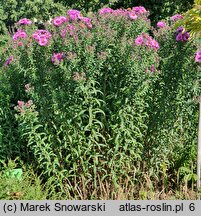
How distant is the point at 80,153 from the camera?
4.29 meters

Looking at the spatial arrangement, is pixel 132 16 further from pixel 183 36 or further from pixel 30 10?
pixel 30 10

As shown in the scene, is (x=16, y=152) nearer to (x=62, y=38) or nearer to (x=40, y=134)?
(x=40, y=134)

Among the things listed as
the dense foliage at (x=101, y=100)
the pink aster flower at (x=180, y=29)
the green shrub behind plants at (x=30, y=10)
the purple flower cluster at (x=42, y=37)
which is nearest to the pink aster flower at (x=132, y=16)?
the dense foliage at (x=101, y=100)

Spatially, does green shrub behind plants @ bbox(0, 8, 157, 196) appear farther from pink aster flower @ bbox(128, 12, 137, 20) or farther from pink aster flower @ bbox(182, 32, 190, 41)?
pink aster flower @ bbox(182, 32, 190, 41)

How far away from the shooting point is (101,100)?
4.24 meters

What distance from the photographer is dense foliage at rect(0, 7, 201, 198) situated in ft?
13.7

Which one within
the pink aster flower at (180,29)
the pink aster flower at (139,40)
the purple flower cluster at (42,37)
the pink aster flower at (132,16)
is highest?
the pink aster flower at (132,16)

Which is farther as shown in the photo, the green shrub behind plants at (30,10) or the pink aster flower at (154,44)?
the green shrub behind plants at (30,10)

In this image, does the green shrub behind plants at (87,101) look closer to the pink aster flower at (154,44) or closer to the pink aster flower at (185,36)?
the pink aster flower at (154,44)

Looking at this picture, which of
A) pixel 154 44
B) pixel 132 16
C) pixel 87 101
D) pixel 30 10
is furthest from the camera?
pixel 30 10

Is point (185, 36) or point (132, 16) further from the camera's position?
point (132, 16)

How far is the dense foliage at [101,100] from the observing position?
13.7 feet

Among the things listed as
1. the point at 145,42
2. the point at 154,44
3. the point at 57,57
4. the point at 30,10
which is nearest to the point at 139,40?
the point at 145,42

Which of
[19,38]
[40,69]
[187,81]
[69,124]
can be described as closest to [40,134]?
[69,124]
